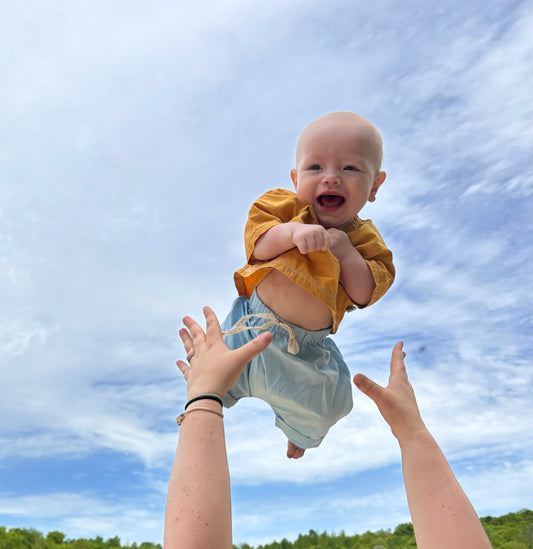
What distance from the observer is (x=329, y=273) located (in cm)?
254

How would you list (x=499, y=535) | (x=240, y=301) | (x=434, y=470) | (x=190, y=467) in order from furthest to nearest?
(x=499, y=535) < (x=240, y=301) < (x=434, y=470) < (x=190, y=467)

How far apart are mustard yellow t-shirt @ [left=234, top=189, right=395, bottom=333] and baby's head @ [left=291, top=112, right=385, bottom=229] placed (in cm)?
9

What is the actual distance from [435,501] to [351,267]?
41.6 inches

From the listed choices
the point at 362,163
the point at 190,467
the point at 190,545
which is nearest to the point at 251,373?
the point at 190,467

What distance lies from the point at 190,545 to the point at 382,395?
3.42 ft

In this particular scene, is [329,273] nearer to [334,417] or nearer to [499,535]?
[334,417]

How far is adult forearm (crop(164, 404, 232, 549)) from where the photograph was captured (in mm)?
2008

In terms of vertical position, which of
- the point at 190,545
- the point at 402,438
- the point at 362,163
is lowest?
the point at 190,545

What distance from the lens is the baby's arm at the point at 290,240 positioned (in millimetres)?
2330

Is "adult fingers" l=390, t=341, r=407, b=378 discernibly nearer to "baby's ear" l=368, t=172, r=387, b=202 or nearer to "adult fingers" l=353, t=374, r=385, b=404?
"adult fingers" l=353, t=374, r=385, b=404

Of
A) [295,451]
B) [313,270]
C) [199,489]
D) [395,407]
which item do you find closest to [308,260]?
[313,270]

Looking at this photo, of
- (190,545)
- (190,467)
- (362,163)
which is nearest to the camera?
(190,545)

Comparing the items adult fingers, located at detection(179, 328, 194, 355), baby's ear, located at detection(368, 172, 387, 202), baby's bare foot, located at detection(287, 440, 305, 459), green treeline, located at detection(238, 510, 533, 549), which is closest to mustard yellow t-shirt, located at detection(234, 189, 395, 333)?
baby's ear, located at detection(368, 172, 387, 202)

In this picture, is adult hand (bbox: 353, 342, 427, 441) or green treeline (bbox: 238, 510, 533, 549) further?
green treeline (bbox: 238, 510, 533, 549)
